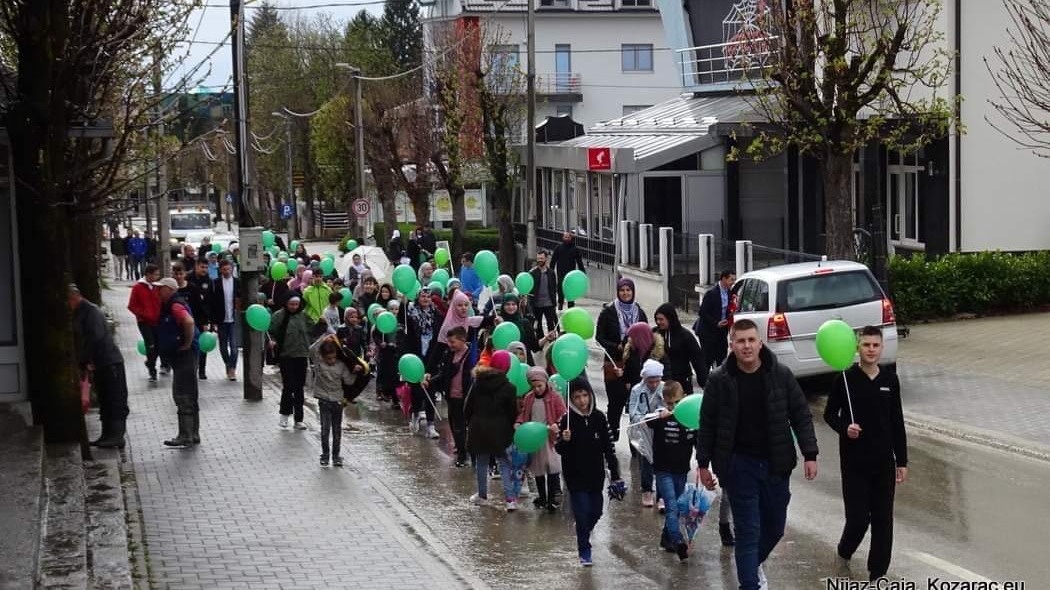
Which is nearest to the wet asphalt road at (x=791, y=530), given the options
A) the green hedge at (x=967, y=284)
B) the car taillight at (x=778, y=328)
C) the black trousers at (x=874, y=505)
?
the black trousers at (x=874, y=505)

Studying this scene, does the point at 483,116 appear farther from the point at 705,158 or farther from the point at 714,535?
the point at 714,535

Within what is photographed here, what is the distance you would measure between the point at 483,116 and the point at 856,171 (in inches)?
596

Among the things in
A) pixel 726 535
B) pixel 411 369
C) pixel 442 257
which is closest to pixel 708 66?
pixel 442 257

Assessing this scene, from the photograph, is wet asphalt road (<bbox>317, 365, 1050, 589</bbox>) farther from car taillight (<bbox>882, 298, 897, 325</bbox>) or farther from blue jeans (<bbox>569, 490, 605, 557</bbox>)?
car taillight (<bbox>882, 298, 897, 325</bbox>)

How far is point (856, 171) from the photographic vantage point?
33438 millimetres

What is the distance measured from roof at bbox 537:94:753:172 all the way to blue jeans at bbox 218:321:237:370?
14.6m

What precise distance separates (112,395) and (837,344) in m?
7.75

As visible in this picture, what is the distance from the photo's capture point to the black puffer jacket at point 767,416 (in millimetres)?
8609

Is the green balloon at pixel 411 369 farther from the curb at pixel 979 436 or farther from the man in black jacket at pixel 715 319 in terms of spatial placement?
the curb at pixel 979 436

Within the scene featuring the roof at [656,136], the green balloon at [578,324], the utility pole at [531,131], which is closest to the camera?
the green balloon at [578,324]

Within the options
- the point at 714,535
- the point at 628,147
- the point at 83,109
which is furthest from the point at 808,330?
the point at 628,147

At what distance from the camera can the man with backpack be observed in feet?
51.2

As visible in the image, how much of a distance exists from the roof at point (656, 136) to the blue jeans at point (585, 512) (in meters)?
23.1

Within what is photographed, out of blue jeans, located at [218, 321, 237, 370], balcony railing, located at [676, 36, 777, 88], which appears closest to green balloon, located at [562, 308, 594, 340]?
blue jeans, located at [218, 321, 237, 370]
